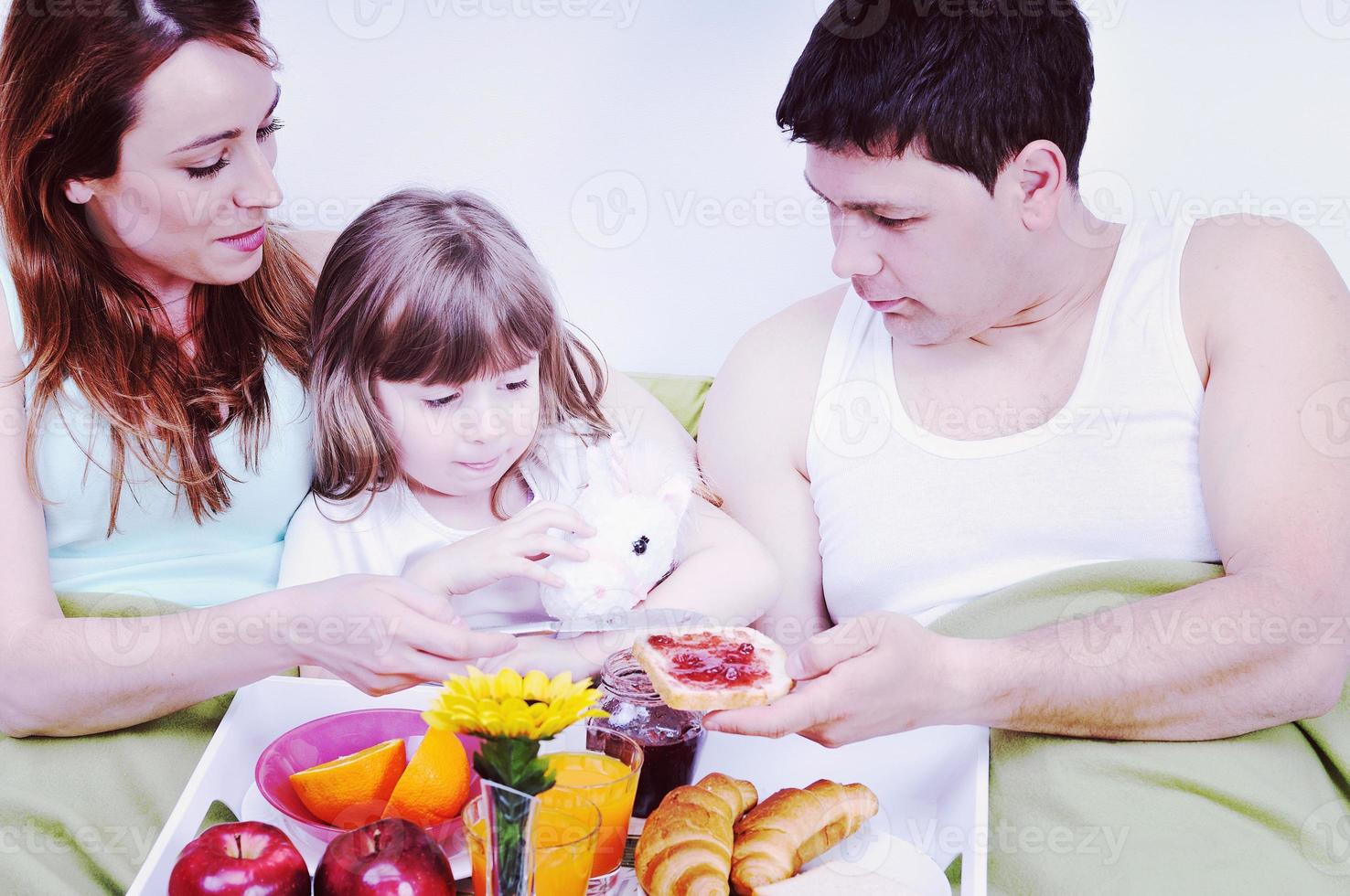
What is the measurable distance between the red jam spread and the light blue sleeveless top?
2.02 ft

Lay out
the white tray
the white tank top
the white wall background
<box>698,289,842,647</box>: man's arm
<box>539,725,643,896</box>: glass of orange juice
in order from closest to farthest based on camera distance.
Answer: <box>539,725,643,896</box>: glass of orange juice, the white tray, the white tank top, <box>698,289,842,647</box>: man's arm, the white wall background

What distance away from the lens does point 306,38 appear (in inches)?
79.0

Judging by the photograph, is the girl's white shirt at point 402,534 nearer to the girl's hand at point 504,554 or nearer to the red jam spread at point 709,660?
the girl's hand at point 504,554

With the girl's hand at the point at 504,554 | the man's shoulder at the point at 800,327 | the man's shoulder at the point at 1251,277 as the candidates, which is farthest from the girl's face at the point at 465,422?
the man's shoulder at the point at 1251,277

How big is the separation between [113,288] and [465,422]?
1.58 feet

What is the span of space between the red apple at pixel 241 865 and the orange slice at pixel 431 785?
0.13 meters

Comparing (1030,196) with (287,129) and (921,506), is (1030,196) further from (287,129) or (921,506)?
(287,129)

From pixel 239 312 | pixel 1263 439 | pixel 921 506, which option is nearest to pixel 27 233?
pixel 239 312

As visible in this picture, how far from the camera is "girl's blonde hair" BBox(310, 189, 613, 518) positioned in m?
1.56

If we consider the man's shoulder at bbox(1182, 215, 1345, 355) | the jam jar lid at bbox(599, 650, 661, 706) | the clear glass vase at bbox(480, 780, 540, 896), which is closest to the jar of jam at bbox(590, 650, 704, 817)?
the jam jar lid at bbox(599, 650, 661, 706)

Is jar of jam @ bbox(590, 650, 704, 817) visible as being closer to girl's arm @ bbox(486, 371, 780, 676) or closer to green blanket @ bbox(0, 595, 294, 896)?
girl's arm @ bbox(486, 371, 780, 676)

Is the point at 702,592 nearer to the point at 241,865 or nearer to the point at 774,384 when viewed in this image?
the point at 774,384

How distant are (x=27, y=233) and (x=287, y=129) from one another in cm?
61

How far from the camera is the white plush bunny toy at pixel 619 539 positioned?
1.55 meters
